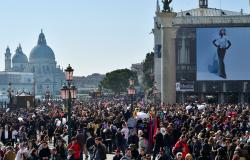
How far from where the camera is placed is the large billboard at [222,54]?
83.2 metres

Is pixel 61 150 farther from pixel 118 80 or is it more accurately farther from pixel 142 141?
pixel 118 80

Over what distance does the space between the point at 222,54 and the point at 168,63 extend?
30365 millimetres

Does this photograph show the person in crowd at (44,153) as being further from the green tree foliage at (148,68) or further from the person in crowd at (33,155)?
the green tree foliage at (148,68)

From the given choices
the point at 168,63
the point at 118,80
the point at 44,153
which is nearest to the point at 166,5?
the point at 168,63

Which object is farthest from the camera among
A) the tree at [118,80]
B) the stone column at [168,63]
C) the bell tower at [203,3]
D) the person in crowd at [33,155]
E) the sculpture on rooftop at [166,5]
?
the tree at [118,80]

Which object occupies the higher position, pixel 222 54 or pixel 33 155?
pixel 222 54

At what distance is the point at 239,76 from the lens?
84.5 meters

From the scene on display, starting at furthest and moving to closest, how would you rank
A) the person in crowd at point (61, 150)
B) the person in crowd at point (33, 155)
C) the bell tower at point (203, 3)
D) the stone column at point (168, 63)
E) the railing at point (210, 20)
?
the bell tower at point (203, 3) → the railing at point (210, 20) → the stone column at point (168, 63) → the person in crowd at point (61, 150) → the person in crowd at point (33, 155)

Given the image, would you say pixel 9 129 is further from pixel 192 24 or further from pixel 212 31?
pixel 192 24

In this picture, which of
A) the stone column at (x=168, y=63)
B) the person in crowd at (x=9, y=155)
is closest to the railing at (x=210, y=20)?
the stone column at (x=168, y=63)

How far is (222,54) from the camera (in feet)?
A: 276

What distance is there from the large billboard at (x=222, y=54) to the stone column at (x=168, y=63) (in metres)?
27.9

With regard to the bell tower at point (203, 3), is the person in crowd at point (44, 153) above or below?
below

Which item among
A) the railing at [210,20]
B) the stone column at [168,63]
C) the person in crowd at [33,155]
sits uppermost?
the railing at [210,20]
